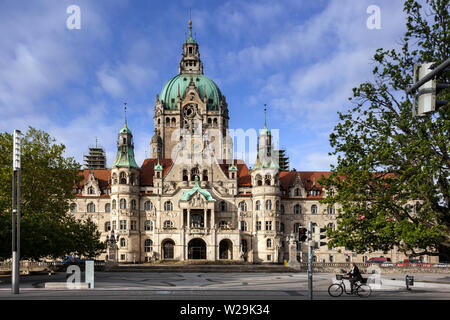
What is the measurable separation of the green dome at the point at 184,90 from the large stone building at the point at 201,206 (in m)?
15.7

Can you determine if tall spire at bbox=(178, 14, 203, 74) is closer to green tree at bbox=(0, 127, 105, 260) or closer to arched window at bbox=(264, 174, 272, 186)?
arched window at bbox=(264, 174, 272, 186)

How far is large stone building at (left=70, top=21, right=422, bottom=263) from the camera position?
240 ft

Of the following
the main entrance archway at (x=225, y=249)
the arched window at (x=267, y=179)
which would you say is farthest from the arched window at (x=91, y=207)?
the arched window at (x=267, y=179)

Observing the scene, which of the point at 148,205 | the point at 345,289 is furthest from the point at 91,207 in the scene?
the point at 345,289

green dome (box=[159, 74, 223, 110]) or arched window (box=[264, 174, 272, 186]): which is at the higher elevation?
green dome (box=[159, 74, 223, 110])

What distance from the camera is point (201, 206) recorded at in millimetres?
73125

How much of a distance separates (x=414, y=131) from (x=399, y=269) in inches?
1320

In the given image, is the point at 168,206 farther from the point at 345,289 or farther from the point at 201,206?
the point at 345,289

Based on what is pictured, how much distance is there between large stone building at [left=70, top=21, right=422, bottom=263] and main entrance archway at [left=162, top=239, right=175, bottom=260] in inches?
6.2

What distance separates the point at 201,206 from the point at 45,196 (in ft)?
92.2

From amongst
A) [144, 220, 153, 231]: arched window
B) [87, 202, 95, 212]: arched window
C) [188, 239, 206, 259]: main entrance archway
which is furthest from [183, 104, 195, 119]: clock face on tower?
[188, 239, 206, 259]: main entrance archway

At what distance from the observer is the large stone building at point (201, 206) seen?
73.1m
